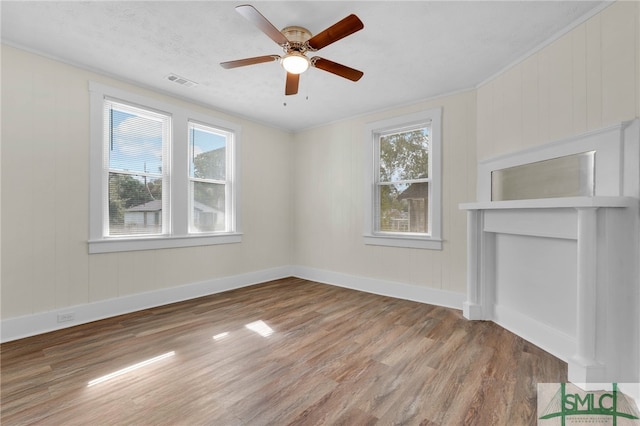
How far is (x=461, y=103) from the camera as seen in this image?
3611mm

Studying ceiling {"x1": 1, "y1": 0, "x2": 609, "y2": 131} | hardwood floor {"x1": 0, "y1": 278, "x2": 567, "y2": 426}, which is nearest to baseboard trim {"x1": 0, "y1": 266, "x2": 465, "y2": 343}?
hardwood floor {"x1": 0, "y1": 278, "x2": 567, "y2": 426}

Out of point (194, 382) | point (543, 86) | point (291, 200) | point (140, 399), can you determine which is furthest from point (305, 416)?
point (291, 200)

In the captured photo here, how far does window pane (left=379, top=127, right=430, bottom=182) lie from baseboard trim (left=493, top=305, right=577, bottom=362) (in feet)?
6.43

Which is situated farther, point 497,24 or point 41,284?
point 41,284

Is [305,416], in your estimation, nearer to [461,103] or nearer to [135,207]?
[135,207]

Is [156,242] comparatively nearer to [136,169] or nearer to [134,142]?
[136,169]

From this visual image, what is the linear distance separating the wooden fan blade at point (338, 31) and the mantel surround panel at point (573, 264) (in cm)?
199

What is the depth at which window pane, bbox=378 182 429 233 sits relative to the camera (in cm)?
402

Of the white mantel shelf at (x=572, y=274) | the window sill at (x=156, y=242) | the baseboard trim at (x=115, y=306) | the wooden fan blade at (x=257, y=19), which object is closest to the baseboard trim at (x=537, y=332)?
the white mantel shelf at (x=572, y=274)

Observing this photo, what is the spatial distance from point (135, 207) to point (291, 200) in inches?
104

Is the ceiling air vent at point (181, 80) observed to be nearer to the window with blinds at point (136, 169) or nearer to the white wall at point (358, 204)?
the window with blinds at point (136, 169)

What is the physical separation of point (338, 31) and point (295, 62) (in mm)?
507

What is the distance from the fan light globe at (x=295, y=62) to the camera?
2.34 meters

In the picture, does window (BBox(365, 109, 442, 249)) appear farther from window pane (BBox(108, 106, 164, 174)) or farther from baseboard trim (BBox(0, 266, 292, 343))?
window pane (BBox(108, 106, 164, 174))
